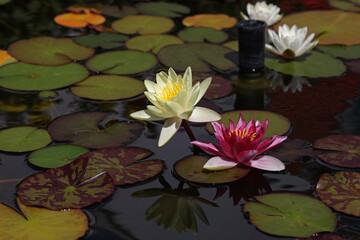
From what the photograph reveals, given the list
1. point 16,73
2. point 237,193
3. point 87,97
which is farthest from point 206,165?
point 16,73

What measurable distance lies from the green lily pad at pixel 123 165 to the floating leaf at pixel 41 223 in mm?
225

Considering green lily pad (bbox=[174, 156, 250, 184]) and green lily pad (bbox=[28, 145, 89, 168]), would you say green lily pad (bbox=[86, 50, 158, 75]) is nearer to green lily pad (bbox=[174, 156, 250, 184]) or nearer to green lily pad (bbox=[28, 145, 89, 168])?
green lily pad (bbox=[28, 145, 89, 168])

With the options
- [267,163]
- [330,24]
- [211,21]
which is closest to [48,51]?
[211,21]

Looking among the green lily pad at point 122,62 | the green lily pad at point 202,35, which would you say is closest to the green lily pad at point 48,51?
the green lily pad at point 122,62

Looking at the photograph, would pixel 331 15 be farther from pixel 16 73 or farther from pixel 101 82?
pixel 16 73

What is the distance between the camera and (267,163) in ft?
6.45

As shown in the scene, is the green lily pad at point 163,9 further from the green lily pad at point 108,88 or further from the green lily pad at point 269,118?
the green lily pad at point 269,118

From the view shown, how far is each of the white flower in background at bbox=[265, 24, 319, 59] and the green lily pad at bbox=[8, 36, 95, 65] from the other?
3.58 feet

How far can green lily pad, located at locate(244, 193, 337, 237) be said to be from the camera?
1667mm

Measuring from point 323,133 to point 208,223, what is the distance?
79 cm

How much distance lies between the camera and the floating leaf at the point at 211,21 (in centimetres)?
361

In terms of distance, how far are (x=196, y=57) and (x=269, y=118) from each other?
33.8 inches

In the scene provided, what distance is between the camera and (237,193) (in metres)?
1.91

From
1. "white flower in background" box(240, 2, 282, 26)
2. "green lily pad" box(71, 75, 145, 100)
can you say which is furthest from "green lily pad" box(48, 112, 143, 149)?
"white flower in background" box(240, 2, 282, 26)
